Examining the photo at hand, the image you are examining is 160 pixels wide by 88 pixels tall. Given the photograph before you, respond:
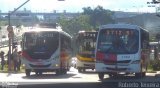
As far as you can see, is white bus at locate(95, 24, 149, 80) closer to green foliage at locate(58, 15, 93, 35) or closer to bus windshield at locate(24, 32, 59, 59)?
bus windshield at locate(24, 32, 59, 59)

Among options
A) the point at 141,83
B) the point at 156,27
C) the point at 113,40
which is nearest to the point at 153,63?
the point at 113,40

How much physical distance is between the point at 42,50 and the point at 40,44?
378 millimetres

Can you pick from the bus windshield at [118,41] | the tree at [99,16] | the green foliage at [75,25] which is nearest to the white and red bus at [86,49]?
the bus windshield at [118,41]

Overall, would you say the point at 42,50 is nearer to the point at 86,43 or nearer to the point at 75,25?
the point at 86,43

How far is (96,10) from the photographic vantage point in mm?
106312

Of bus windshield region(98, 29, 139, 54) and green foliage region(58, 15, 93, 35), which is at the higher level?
bus windshield region(98, 29, 139, 54)

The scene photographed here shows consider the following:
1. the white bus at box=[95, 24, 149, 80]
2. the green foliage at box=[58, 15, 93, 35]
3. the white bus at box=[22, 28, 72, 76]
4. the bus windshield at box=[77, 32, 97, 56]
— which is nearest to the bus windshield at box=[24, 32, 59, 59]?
the white bus at box=[22, 28, 72, 76]

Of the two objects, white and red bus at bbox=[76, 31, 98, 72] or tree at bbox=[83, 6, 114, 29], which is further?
tree at bbox=[83, 6, 114, 29]

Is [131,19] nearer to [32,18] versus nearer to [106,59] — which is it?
[32,18]

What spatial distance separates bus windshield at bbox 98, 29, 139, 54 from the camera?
24703mm

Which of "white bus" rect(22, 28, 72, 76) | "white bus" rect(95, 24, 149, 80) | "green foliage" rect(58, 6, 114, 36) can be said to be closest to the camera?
"white bus" rect(95, 24, 149, 80)

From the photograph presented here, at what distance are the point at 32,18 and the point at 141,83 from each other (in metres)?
138

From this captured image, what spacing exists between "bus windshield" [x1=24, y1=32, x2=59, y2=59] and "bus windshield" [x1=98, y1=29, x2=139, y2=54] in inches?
223

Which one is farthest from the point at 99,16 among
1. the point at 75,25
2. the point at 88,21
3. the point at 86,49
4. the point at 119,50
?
the point at 119,50
